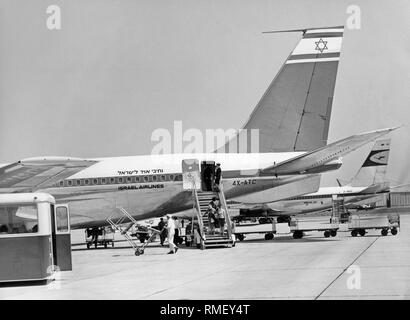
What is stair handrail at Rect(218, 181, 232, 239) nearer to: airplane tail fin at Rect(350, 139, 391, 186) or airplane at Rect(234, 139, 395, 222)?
airplane tail fin at Rect(350, 139, 391, 186)

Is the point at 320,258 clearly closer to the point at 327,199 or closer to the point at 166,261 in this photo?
the point at 166,261

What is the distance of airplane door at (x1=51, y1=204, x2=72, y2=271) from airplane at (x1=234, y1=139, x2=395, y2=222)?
33.3m

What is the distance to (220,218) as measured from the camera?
98.7 ft

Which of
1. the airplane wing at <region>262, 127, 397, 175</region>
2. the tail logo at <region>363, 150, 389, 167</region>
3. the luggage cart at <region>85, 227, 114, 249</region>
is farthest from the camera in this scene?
the tail logo at <region>363, 150, 389, 167</region>

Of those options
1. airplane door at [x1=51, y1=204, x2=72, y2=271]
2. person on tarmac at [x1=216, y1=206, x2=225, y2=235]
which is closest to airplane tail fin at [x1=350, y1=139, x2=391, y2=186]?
person on tarmac at [x1=216, y1=206, x2=225, y2=235]

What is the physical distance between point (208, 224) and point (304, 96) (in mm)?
8301

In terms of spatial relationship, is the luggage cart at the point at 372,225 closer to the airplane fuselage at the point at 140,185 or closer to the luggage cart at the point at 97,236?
the airplane fuselage at the point at 140,185

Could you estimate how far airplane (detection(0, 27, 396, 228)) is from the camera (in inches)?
1292

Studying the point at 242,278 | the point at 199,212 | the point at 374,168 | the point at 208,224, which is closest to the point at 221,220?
the point at 208,224

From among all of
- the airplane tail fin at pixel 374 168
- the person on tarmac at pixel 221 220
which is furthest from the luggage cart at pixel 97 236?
the airplane tail fin at pixel 374 168

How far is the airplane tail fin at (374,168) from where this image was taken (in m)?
43.9
